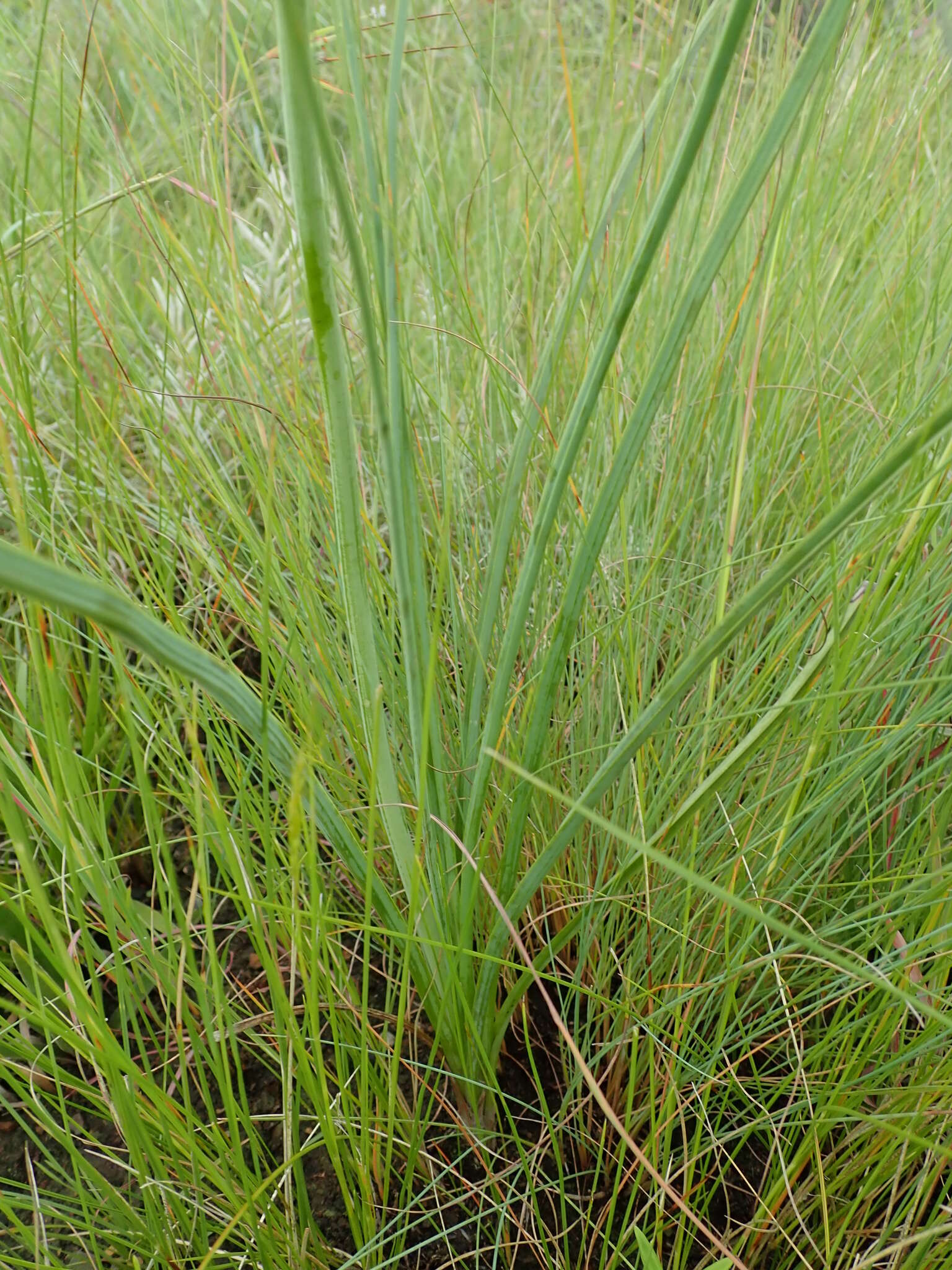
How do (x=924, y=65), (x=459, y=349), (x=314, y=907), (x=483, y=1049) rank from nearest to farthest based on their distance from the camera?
(x=314, y=907) → (x=483, y=1049) → (x=459, y=349) → (x=924, y=65)

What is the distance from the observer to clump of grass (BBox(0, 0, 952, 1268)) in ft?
1.45

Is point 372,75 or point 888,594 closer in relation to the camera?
point 888,594

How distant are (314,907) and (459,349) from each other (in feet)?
2.07

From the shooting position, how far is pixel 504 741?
2.10ft

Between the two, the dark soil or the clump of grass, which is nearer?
the clump of grass

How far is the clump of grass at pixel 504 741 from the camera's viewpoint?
441 millimetres

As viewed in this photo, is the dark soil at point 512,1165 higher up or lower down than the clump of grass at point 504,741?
lower down

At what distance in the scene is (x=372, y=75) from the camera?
771mm

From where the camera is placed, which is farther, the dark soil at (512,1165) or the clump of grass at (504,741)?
the dark soil at (512,1165)

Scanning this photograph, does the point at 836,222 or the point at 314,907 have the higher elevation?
the point at 836,222

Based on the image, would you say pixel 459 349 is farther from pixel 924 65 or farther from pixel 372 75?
pixel 924 65

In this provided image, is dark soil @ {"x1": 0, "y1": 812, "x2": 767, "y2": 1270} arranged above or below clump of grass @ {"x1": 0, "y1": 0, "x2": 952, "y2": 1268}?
below

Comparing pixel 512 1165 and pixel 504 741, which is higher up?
pixel 504 741

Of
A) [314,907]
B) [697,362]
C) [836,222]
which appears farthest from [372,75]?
[314,907]
